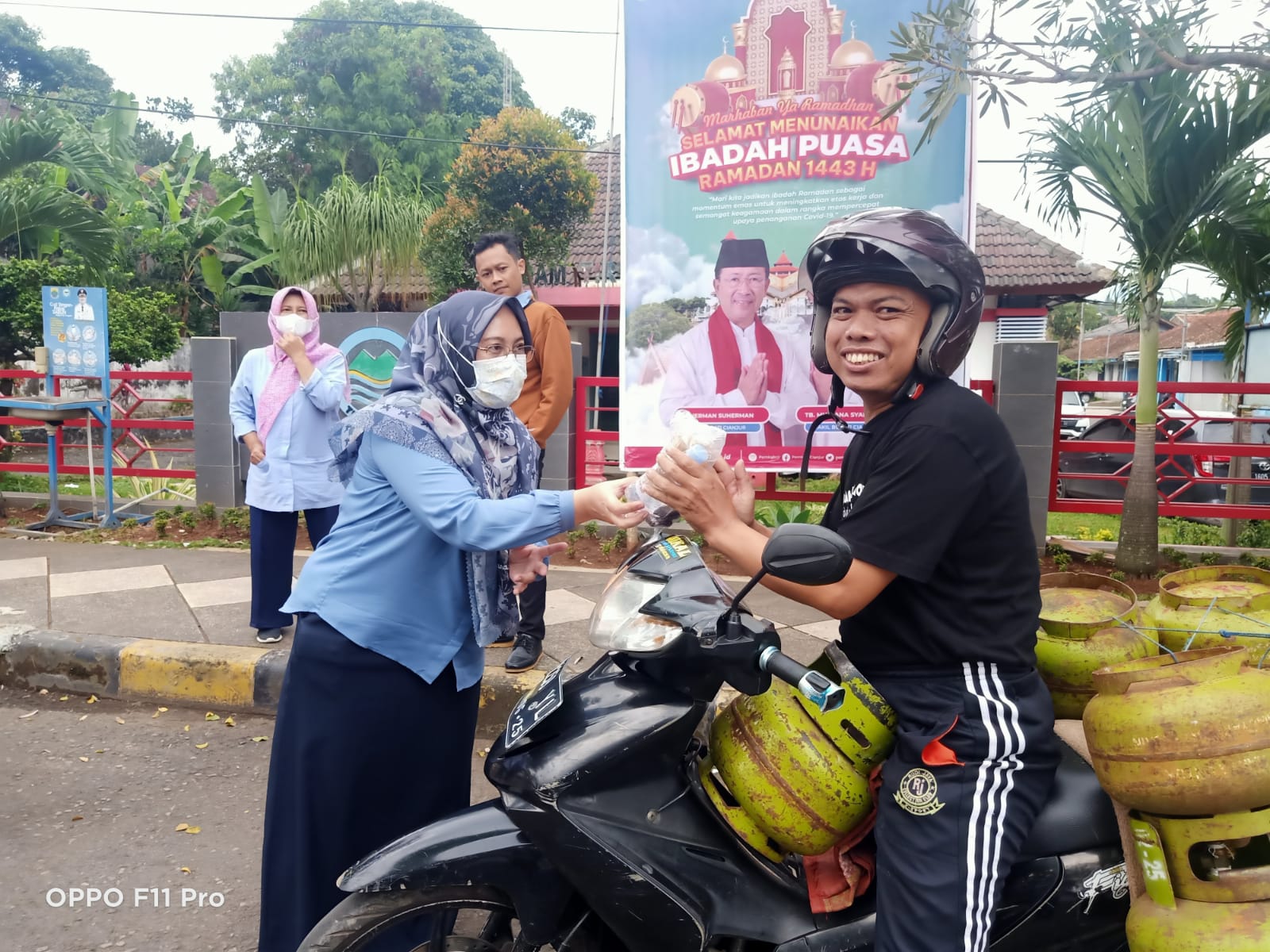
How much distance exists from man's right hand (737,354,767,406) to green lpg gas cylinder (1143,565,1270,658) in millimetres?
3782

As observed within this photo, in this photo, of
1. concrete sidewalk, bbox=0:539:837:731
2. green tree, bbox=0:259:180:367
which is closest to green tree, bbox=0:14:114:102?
green tree, bbox=0:259:180:367

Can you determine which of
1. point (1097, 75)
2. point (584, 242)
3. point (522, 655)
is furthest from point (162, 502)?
point (584, 242)

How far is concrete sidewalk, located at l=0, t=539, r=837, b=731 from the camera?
446cm

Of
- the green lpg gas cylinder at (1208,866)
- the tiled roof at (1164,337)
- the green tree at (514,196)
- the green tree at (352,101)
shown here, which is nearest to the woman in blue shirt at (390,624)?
the green lpg gas cylinder at (1208,866)

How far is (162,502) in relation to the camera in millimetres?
8883

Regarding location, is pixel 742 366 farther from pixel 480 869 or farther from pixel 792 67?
pixel 480 869

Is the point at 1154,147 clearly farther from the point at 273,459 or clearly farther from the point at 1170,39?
the point at 273,459

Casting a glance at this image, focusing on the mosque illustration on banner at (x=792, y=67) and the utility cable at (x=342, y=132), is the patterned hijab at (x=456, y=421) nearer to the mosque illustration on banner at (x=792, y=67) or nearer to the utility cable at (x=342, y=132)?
the mosque illustration on banner at (x=792, y=67)

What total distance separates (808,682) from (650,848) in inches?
19.3

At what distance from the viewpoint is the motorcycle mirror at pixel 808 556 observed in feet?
4.72

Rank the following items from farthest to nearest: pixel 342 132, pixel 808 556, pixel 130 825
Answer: pixel 342 132
pixel 130 825
pixel 808 556

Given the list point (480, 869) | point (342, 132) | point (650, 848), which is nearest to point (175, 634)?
point (480, 869)

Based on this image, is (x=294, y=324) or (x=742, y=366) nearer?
(x=294, y=324)

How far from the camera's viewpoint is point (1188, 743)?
60.6 inches
